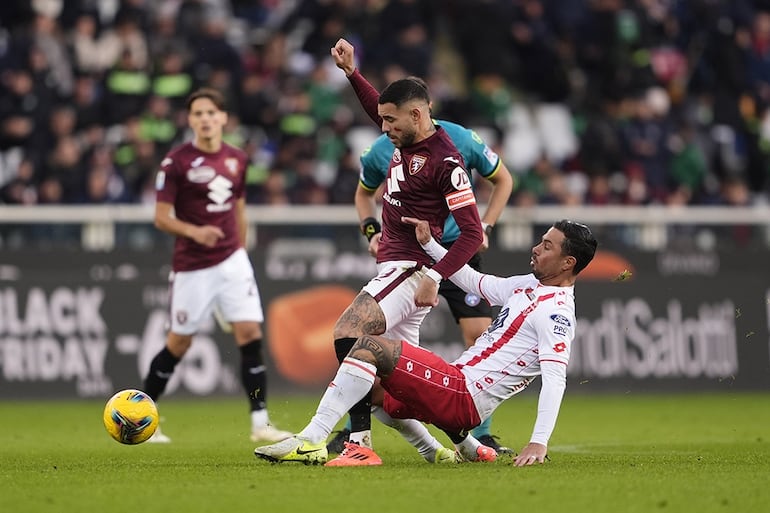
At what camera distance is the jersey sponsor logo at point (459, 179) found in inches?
327

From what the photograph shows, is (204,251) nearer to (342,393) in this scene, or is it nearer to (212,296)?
(212,296)

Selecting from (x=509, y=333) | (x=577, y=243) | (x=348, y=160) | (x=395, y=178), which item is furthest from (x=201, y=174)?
(x=348, y=160)

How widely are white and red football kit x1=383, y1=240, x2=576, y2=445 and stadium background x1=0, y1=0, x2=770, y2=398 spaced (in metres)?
7.80

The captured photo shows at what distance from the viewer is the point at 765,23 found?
23281mm

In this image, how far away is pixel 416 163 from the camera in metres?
8.48

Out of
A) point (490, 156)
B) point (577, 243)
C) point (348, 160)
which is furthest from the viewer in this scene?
point (348, 160)

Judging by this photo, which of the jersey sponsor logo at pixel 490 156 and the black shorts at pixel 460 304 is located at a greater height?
the jersey sponsor logo at pixel 490 156

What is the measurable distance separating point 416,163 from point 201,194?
3501mm

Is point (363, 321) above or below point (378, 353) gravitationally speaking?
above

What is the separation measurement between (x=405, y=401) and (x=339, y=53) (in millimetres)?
2341

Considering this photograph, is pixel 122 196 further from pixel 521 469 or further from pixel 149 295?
pixel 521 469

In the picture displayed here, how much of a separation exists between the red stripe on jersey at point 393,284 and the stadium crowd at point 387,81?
29.6 feet

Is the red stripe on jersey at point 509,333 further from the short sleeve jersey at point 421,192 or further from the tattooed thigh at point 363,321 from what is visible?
the short sleeve jersey at point 421,192

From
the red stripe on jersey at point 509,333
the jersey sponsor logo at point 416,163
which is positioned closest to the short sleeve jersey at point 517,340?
the red stripe on jersey at point 509,333
